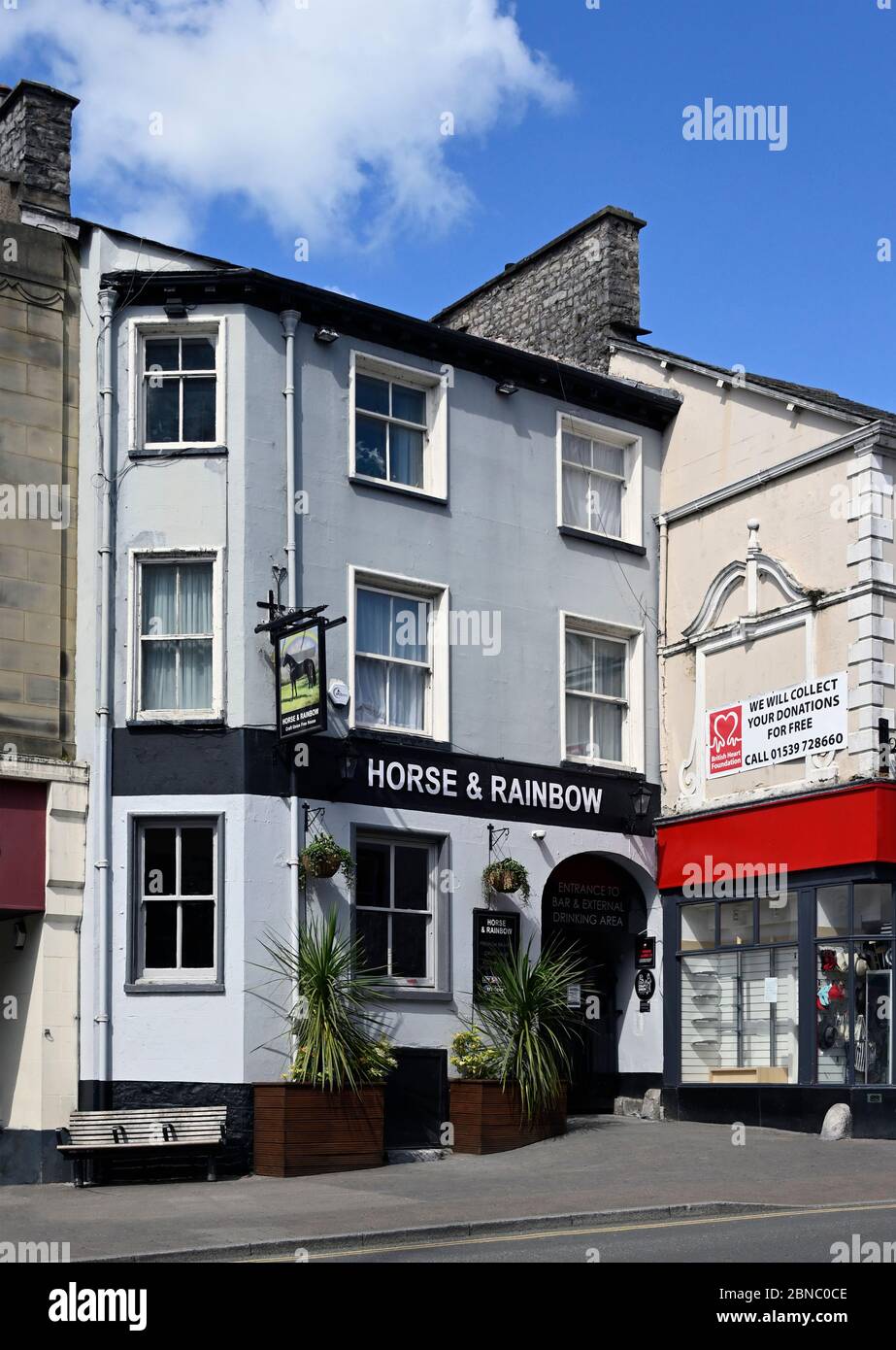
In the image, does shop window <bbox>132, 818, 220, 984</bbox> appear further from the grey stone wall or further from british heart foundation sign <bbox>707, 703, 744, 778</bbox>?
british heart foundation sign <bbox>707, 703, 744, 778</bbox>

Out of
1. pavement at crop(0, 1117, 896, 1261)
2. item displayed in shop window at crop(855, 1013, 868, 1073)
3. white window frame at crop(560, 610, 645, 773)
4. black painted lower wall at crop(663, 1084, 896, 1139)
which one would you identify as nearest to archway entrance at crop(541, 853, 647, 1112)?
black painted lower wall at crop(663, 1084, 896, 1139)

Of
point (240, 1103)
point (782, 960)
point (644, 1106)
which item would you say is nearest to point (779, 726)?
point (782, 960)

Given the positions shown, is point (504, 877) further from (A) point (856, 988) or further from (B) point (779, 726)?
(A) point (856, 988)

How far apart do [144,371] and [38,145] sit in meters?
3.02

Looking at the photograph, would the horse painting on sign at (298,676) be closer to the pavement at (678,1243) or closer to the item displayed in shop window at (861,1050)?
the pavement at (678,1243)

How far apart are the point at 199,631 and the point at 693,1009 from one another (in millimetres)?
8259

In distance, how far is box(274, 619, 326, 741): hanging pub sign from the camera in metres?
18.5

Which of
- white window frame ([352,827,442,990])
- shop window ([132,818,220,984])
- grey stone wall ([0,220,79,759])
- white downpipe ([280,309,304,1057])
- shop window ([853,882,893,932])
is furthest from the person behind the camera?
white window frame ([352,827,442,990])

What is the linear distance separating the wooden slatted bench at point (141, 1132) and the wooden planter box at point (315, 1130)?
0.50 meters

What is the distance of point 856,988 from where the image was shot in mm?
20281

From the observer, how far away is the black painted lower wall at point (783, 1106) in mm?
19812

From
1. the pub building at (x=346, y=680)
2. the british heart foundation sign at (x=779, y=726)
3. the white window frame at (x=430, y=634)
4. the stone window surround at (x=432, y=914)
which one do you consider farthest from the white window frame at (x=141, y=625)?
the british heart foundation sign at (x=779, y=726)

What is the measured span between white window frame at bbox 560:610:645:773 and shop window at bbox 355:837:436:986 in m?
2.89

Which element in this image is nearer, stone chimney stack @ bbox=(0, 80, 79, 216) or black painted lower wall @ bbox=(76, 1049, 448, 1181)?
black painted lower wall @ bbox=(76, 1049, 448, 1181)
